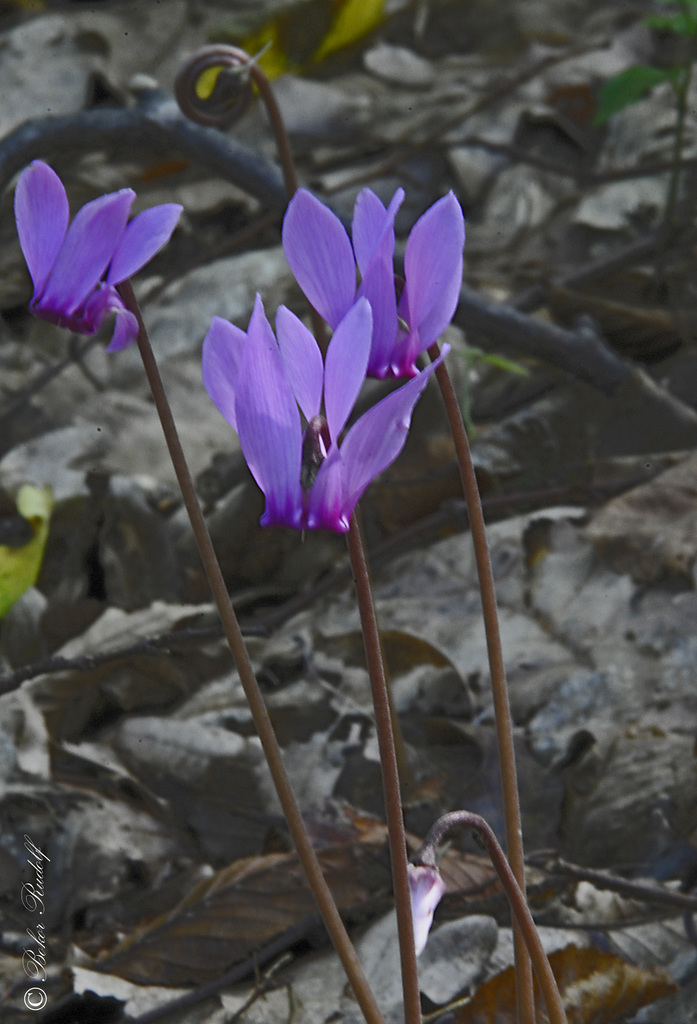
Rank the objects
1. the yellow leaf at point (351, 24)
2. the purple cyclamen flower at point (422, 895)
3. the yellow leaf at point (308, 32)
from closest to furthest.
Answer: the purple cyclamen flower at point (422, 895), the yellow leaf at point (308, 32), the yellow leaf at point (351, 24)

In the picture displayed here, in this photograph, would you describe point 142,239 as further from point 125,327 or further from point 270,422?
point 270,422

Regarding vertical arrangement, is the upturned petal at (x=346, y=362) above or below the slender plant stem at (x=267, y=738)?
above

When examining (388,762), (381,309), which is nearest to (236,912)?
(388,762)

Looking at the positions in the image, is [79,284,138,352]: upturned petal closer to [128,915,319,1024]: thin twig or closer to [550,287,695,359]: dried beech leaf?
[128,915,319,1024]: thin twig

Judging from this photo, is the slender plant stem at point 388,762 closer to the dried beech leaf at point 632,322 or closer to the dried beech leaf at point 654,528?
the dried beech leaf at point 654,528

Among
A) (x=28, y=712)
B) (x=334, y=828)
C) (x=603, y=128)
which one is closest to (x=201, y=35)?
(x=603, y=128)

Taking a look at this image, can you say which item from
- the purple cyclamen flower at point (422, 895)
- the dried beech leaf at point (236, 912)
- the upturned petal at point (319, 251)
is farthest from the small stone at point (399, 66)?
the purple cyclamen flower at point (422, 895)

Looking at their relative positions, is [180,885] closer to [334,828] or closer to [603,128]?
[334,828]

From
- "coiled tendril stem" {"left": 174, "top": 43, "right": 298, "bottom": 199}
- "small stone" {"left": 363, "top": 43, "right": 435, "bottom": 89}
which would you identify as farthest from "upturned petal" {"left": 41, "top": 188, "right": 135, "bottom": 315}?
"small stone" {"left": 363, "top": 43, "right": 435, "bottom": 89}
